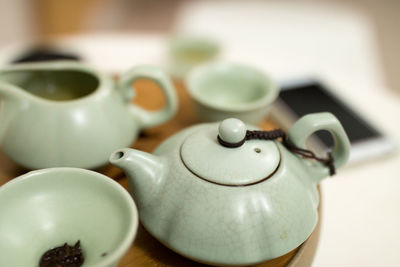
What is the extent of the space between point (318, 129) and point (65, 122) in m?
0.43

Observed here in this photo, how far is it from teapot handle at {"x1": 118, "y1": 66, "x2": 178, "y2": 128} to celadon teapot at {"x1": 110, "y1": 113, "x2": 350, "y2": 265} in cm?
18

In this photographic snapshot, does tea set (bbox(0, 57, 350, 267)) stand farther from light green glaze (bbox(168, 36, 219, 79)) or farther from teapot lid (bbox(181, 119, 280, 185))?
light green glaze (bbox(168, 36, 219, 79))

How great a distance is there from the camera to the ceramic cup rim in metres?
0.77

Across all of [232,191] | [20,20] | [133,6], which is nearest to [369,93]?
[232,191]

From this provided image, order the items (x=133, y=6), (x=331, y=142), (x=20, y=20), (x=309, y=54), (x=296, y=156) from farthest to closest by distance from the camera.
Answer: (x=133, y=6) → (x=20, y=20) → (x=309, y=54) → (x=331, y=142) → (x=296, y=156)

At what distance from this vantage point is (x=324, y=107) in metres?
1.03

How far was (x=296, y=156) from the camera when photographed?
0.62 m

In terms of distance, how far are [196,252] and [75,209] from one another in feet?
0.66

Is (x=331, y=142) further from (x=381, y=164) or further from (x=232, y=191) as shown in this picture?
(x=232, y=191)

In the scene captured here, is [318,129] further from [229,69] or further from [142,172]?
[229,69]

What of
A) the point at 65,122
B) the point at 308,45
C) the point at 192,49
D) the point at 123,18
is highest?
the point at 65,122

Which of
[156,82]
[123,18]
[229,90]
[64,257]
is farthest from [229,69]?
[123,18]

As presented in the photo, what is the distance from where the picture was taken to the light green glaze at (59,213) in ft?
1.68

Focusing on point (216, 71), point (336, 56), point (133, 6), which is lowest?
point (133, 6)
